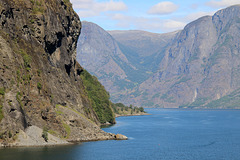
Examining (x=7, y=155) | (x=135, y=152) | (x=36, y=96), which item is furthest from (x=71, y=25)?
(x=7, y=155)

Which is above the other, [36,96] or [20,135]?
[36,96]

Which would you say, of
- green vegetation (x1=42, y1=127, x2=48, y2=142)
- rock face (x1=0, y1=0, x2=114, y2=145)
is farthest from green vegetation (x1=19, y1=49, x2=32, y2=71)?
green vegetation (x1=42, y1=127, x2=48, y2=142)

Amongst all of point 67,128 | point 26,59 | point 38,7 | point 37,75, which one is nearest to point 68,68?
point 38,7

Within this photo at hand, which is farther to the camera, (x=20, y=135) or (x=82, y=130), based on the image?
(x=82, y=130)

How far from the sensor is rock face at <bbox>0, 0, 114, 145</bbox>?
377 ft

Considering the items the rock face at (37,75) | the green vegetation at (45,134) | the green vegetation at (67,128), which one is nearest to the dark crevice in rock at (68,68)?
the rock face at (37,75)

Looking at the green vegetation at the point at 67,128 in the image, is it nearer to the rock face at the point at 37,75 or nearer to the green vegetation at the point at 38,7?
the rock face at the point at 37,75

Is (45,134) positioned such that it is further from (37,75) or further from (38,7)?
(38,7)

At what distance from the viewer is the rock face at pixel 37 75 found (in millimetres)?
115000

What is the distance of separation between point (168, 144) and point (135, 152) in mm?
29594

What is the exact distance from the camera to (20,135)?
112062 millimetres

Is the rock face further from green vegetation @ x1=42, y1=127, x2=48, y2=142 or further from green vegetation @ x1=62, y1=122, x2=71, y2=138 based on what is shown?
green vegetation @ x1=42, y1=127, x2=48, y2=142

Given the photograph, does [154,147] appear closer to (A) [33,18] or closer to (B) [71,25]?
(A) [33,18]

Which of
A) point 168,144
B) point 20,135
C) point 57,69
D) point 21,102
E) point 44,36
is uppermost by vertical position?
point 44,36
